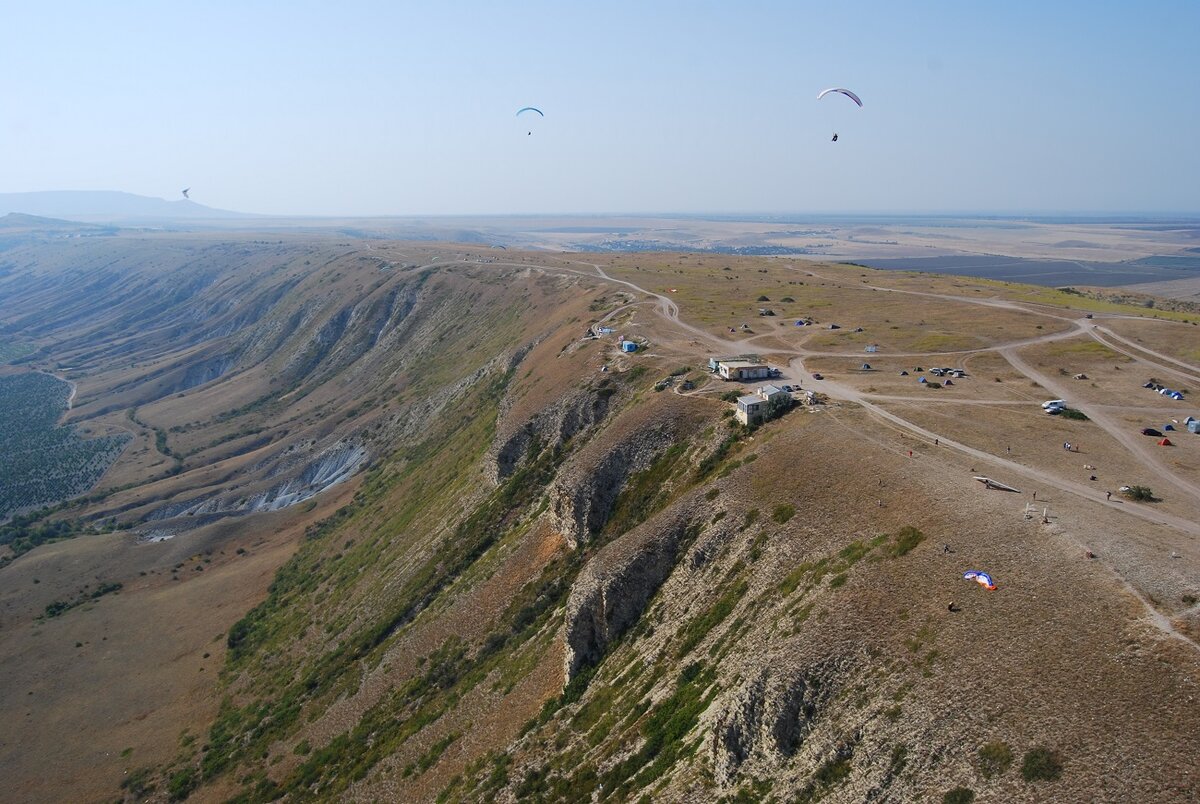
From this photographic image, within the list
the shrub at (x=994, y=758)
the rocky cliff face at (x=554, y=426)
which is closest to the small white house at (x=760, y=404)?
the rocky cliff face at (x=554, y=426)

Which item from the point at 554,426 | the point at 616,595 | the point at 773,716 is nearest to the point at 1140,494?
the point at 773,716

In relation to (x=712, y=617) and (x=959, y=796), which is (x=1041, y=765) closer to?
(x=959, y=796)

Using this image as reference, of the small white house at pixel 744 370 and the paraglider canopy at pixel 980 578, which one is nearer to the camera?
the paraglider canopy at pixel 980 578

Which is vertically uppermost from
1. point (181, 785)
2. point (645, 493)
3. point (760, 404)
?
point (760, 404)

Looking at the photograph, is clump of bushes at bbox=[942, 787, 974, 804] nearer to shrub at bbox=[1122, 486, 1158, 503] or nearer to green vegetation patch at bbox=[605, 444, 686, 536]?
shrub at bbox=[1122, 486, 1158, 503]

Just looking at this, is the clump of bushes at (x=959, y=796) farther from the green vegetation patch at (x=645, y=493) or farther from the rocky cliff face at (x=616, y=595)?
the green vegetation patch at (x=645, y=493)

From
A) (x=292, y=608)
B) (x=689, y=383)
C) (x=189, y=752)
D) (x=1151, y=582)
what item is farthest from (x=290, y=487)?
(x=1151, y=582)
